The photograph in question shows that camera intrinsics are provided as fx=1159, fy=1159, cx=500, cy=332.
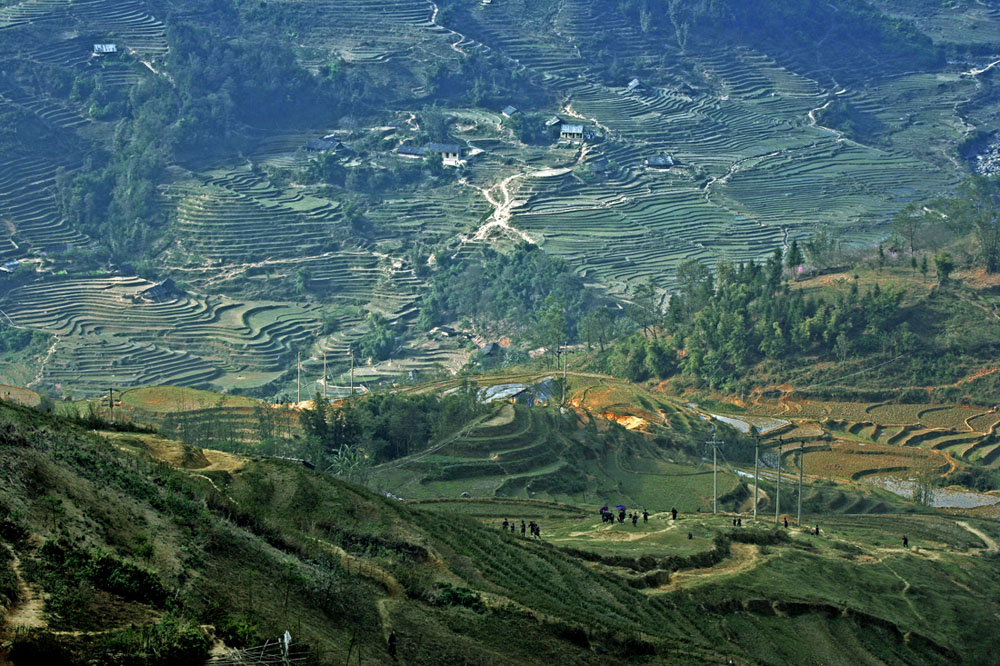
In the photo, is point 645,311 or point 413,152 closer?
point 645,311

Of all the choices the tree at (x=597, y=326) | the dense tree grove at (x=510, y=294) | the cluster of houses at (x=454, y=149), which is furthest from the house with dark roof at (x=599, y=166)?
→ the tree at (x=597, y=326)

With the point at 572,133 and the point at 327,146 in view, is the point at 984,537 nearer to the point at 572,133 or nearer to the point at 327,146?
the point at 572,133

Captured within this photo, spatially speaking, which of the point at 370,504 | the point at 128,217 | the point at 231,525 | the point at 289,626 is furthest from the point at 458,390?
the point at 128,217

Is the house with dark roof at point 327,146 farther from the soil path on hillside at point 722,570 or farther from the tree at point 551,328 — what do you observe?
the soil path on hillside at point 722,570

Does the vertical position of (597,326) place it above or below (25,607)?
below

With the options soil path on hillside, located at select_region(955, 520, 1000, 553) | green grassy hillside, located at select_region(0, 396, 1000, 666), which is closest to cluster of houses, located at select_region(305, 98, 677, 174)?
soil path on hillside, located at select_region(955, 520, 1000, 553)

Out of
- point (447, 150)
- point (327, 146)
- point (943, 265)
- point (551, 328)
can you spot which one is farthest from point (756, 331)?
point (327, 146)
